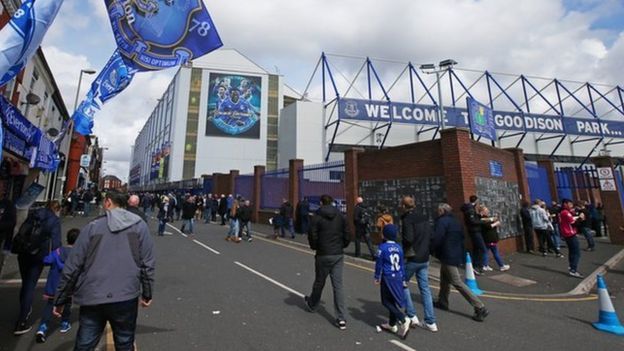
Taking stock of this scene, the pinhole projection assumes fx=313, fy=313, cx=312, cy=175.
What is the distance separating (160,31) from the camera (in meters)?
6.66

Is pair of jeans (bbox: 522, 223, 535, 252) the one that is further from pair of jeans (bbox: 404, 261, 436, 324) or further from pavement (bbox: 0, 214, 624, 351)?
pair of jeans (bbox: 404, 261, 436, 324)

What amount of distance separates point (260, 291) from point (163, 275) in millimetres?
2528

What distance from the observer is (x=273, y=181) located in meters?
19.7

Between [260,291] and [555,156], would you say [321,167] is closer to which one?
[260,291]

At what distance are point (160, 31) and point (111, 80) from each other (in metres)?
4.49

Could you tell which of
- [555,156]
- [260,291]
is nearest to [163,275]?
[260,291]

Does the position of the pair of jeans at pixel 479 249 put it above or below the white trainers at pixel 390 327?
above

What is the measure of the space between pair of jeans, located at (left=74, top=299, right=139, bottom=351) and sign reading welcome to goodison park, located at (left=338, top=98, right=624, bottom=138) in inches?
1076

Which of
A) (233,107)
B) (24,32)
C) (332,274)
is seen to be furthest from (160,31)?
(233,107)

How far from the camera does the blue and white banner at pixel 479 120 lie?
52.4 ft

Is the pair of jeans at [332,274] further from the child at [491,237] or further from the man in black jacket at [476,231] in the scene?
the child at [491,237]

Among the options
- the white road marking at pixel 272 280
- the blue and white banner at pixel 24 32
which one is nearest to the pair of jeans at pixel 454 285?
the white road marking at pixel 272 280

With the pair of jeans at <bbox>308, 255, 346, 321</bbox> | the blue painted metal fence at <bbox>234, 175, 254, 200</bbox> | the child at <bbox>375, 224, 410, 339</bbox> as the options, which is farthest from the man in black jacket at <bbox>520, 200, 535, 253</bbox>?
the blue painted metal fence at <bbox>234, 175, 254, 200</bbox>

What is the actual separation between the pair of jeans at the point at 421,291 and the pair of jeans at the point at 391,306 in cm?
23
